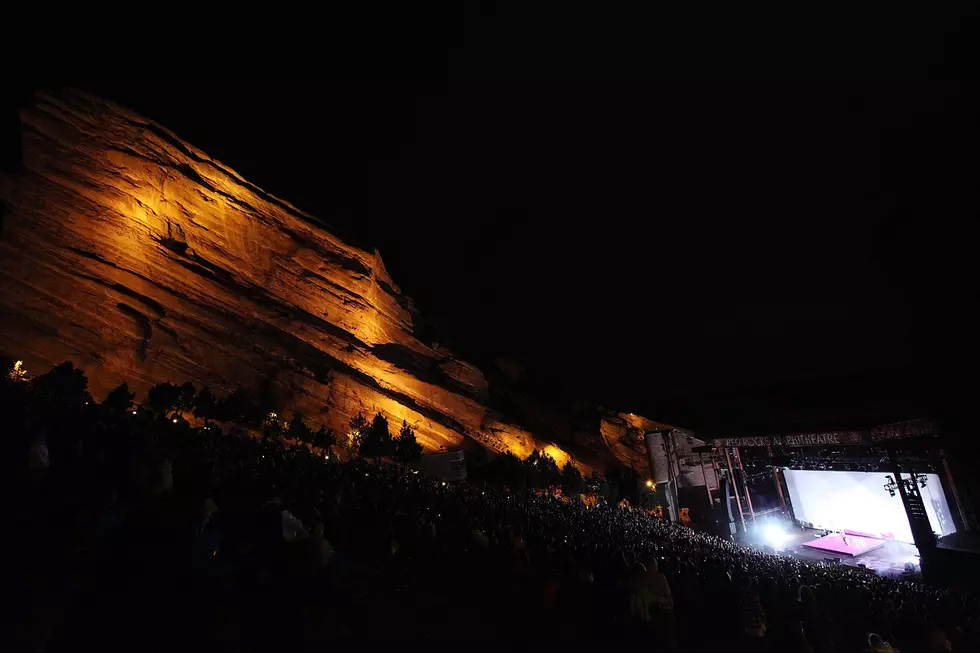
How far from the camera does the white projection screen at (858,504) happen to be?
20.9 m

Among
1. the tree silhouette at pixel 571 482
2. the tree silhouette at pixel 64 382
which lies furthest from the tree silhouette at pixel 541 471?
the tree silhouette at pixel 64 382

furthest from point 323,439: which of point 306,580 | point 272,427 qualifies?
point 306,580

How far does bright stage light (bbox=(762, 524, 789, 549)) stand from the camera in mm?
24914

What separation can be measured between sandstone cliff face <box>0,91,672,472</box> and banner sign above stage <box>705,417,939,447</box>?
21.3m

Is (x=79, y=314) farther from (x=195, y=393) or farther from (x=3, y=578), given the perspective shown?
(x=3, y=578)

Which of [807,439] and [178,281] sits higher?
[178,281]

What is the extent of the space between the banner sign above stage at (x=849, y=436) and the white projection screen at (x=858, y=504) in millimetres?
4675

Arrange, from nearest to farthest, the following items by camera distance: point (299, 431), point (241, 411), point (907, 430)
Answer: point (907, 430), point (241, 411), point (299, 431)

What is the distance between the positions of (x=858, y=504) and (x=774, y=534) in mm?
5252

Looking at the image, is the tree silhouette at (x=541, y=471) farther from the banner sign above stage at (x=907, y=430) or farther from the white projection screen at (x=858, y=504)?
the banner sign above stage at (x=907, y=430)

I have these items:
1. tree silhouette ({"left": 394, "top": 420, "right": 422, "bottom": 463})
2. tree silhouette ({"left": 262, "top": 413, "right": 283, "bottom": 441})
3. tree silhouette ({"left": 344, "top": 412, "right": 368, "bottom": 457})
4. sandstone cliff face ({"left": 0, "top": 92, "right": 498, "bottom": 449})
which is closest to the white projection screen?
sandstone cliff face ({"left": 0, "top": 92, "right": 498, "bottom": 449})

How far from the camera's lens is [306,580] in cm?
374

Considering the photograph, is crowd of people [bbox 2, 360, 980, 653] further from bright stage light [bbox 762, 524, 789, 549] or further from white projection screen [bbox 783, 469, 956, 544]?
bright stage light [bbox 762, 524, 789, 549]

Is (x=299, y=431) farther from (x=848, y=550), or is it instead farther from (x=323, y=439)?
(x=848, y=550)
